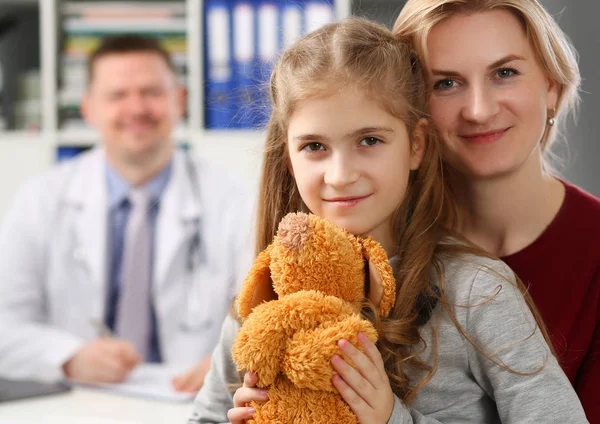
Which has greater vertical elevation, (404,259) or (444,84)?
(444,84)

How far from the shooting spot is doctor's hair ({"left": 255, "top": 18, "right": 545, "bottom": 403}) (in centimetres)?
94

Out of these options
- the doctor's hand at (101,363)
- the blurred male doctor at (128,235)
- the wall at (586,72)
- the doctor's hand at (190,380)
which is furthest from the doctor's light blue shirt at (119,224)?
the wall at (586,72)

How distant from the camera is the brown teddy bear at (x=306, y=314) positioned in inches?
31.4

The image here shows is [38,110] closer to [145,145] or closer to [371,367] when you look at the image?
[145,145]

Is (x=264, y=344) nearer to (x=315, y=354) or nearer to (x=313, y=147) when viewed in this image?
(x=315, y=354)

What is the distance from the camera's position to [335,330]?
801 mm

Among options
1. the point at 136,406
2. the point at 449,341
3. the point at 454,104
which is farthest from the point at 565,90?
the point at 136,406

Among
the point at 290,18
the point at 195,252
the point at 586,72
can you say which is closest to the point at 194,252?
the point at 195,252

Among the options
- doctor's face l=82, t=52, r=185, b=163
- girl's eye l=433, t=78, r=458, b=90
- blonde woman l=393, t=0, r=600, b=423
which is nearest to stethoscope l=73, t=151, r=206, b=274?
doctor's face l=82, t=52, r=185, b=163

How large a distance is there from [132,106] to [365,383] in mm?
1896

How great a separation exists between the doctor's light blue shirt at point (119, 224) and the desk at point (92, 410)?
0.52 m

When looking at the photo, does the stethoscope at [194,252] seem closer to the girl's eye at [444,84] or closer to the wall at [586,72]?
the wall at [586,72]

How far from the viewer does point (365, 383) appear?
0.83m

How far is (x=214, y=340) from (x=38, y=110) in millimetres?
1025
